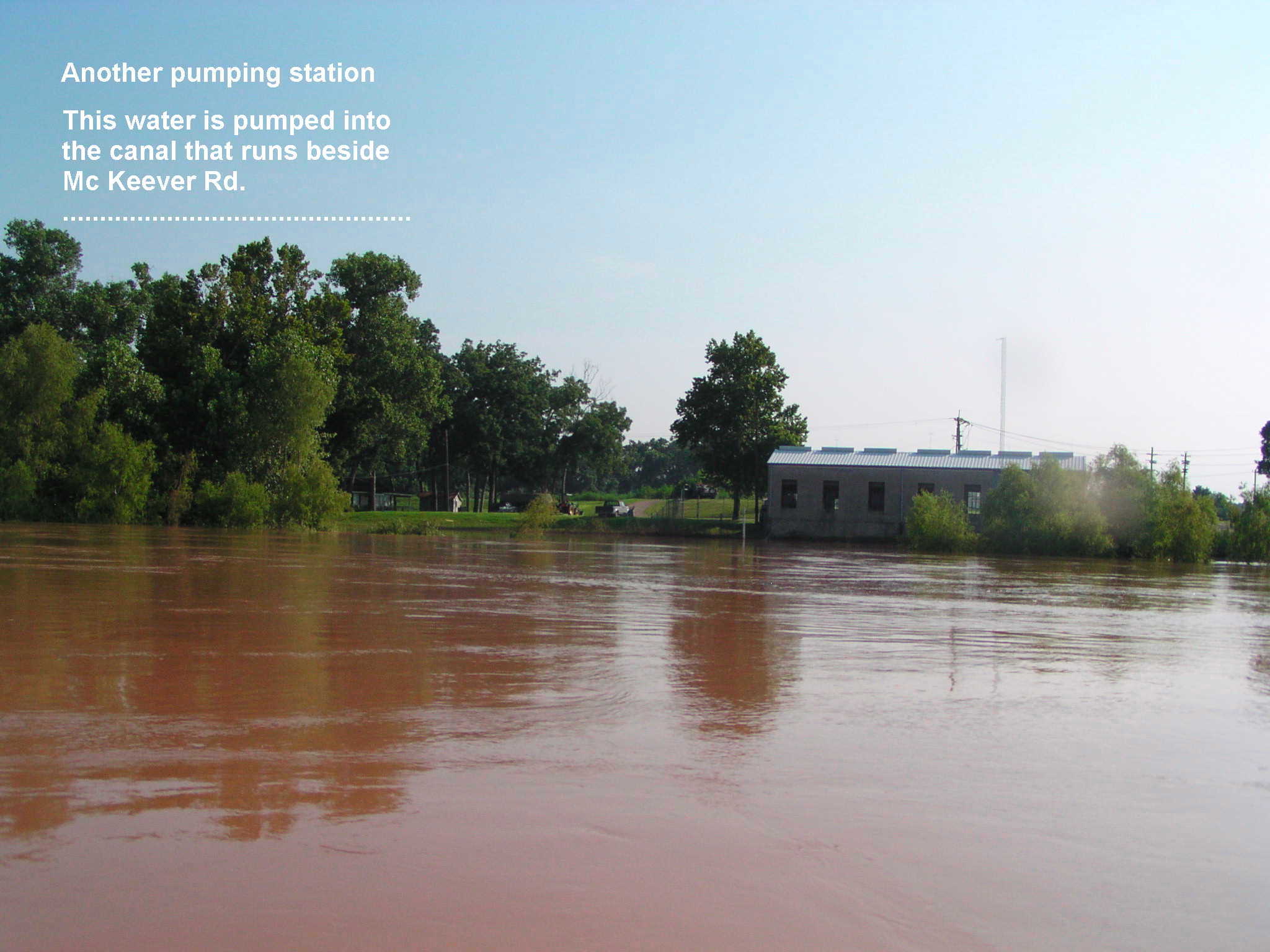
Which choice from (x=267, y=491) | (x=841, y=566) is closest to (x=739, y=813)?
(x=841, y=566)

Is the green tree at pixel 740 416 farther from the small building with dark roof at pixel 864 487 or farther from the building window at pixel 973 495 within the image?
the building window at pixel 973 495

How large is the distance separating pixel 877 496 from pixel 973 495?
517cm

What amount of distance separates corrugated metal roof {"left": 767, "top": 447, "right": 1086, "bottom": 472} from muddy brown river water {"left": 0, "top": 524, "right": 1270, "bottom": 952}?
47.4 metres

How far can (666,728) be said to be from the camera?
7.82 metres

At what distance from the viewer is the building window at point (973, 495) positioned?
59562 millimetres

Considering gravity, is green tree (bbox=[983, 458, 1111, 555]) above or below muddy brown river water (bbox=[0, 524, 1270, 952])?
above

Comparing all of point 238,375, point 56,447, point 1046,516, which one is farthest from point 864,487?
point 56,447

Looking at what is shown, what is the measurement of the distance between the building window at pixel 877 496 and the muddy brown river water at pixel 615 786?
46815mm

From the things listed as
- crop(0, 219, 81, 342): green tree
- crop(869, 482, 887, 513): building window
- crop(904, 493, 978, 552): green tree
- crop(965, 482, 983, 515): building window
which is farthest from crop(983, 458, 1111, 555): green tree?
crop(0, 219, 81, 342): green tree

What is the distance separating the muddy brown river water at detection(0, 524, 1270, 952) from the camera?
4406 mm

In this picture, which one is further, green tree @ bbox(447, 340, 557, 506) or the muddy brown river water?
green tree @ bbox(447, 340, 557, 506)

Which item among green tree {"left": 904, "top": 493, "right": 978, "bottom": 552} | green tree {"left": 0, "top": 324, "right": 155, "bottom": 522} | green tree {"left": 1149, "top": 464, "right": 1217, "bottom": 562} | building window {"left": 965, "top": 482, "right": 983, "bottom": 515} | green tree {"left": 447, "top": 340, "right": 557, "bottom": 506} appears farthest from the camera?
Result: green tree {"left": 447, "top": 340, "right": 557, "bottom": 506}

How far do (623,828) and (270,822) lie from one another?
1.73 m

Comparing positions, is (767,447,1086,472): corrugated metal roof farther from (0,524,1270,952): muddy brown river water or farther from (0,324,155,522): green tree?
(0,524,1270,952): muddy brown river water
